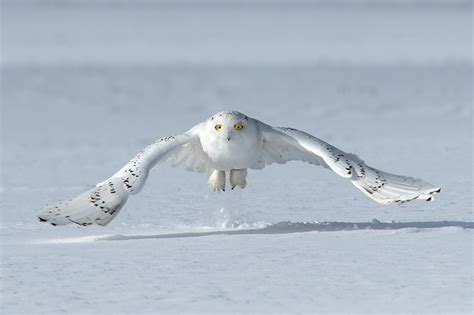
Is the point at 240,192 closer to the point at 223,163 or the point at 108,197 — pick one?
the point at 223,163

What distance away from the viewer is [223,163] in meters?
8.06

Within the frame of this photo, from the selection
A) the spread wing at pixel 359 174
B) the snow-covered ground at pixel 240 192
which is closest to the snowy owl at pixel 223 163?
the spread wing at pixel 359 174

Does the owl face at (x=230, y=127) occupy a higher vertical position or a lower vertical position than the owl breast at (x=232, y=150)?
higher

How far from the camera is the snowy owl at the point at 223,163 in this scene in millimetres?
7648

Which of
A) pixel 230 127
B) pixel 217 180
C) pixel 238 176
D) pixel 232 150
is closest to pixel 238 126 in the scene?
pixel 230 127

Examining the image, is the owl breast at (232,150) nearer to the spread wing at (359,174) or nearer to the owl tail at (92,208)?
the spread wing at (359,174)

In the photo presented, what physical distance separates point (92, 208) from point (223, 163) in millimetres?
956

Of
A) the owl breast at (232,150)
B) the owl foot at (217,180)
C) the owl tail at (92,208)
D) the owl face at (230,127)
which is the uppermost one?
the owl face at (230,127)

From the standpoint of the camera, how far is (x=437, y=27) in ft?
134

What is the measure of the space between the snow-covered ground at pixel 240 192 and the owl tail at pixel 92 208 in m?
0.20

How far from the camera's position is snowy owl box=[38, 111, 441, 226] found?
765 cm

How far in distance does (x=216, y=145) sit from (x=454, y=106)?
9.90 metres

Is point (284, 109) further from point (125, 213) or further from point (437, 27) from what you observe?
point (437, 27)

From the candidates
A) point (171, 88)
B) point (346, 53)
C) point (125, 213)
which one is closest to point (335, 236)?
point (125, 213)
